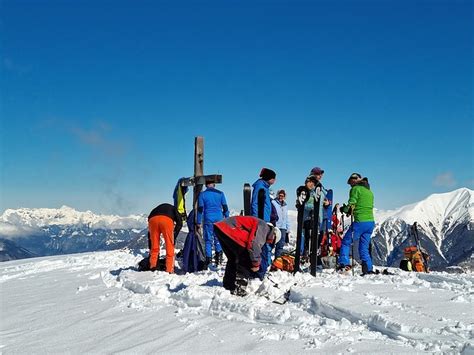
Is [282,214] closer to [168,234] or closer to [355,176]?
[355,176]

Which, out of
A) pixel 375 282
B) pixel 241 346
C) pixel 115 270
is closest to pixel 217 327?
pixel 241 346

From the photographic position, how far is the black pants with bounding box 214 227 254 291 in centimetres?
672

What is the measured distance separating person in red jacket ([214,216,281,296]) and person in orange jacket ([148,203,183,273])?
3.36 metres

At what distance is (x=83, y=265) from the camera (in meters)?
13.3

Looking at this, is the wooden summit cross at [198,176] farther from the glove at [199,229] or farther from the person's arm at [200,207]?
the glove at [199,229]

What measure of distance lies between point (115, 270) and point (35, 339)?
606cm

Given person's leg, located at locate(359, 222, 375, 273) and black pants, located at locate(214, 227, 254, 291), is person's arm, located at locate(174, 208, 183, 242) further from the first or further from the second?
person's leg, located at locate(359, 222, 375, 273)

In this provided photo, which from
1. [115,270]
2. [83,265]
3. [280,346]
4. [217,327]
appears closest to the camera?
[280,346]

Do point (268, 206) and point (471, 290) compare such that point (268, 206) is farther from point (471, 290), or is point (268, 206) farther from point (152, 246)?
point (471, 290)

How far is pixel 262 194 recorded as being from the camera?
917 cm

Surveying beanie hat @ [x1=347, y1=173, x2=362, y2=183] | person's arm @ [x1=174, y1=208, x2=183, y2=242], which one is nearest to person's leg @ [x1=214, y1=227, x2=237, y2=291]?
person's arm @ [x1=174, y1=208, x2=183, y2=242]

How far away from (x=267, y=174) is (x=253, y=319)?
14.5 feet

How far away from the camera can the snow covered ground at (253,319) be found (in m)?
4.20

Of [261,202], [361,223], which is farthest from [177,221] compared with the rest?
[361,223]
